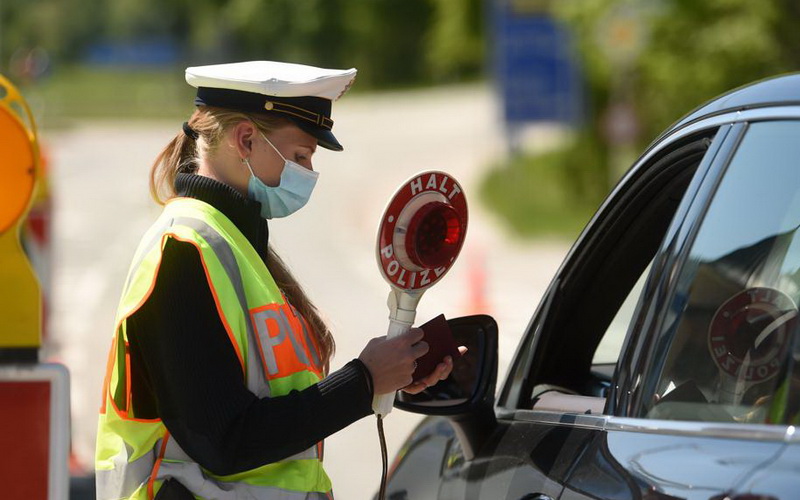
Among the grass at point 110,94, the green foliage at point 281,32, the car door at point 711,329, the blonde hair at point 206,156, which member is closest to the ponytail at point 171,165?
the blonde hair at point 206,156

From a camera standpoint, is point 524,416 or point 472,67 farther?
point 472,67

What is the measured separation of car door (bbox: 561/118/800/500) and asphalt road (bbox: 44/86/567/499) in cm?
96

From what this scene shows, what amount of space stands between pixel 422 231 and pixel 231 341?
1.44 feet

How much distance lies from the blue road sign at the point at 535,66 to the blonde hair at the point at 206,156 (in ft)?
62.8

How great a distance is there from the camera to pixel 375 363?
2.76m

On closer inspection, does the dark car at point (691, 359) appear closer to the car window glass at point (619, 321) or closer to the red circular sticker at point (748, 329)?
the red circular sticker at point (748, 329)

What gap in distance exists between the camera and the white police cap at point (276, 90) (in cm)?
281

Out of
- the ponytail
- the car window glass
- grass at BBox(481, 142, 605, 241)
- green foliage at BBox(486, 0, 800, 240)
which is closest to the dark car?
the car window glass

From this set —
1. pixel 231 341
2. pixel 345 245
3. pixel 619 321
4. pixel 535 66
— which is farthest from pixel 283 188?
pixel 345 245

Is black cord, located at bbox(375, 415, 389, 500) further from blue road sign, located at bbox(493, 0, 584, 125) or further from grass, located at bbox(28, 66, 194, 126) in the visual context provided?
grass, located at bbox(28, 66, 194, 126)

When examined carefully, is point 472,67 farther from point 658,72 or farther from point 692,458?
point 692,458

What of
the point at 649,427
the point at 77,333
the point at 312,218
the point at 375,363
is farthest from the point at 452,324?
the point at 312,218

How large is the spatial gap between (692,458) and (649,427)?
0.19 metres

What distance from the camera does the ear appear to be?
2.85 m
